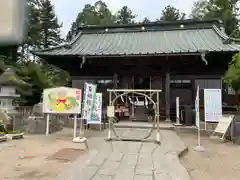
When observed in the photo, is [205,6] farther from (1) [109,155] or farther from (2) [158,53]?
(1) [109,155]

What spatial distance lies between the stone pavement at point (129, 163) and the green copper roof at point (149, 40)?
555cm

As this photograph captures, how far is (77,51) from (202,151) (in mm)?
8430

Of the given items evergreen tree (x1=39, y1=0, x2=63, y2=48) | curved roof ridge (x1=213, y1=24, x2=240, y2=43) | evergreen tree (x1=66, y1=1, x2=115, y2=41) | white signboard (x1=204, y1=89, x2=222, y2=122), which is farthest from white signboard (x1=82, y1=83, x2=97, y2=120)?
evergreen tree (x1=39, y1=0, x2=63, y2=48)

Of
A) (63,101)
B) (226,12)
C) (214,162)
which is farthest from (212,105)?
(226,12)

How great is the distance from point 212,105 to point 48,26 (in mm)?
32478

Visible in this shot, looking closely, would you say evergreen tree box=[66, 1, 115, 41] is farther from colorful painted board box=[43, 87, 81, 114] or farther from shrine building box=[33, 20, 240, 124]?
colorful painted board box=[43, 87, 81, 114]

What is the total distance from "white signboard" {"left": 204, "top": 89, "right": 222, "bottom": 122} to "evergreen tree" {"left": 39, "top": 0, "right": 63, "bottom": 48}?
30.7 m

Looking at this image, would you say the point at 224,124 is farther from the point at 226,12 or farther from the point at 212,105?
the point at 226,12

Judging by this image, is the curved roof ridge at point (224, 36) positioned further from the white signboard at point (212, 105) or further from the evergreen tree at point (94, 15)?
the evergreen tree at point (94, 15)

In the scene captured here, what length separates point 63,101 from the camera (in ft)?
25.6

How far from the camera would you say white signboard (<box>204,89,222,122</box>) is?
8.65 m

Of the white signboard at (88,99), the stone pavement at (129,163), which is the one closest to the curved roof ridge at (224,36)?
the stone pavement at (129,163)

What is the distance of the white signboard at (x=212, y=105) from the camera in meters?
8.65

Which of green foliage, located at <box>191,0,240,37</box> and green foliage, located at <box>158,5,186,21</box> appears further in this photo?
green foliage, located at <box>158,5,186,21</box>
